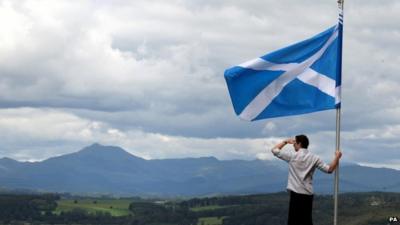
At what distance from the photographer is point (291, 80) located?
67.8 ft

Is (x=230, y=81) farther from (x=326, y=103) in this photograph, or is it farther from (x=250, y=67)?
(x=326, y=103)

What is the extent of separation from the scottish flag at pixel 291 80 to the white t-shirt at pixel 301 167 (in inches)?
71.4

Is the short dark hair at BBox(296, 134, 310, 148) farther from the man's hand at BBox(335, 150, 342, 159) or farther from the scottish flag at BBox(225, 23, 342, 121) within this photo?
the scottish flag at BBox(225, 23, 342, 121)

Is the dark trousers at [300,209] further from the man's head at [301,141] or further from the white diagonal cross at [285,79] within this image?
the white diagonal cross at [285,79]

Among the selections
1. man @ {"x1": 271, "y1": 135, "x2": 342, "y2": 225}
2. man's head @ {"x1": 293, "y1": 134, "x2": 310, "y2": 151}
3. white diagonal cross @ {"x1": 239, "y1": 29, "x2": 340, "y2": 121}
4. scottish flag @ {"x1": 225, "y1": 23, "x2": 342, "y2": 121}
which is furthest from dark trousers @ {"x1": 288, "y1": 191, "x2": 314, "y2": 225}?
white diagonal cross @ {"x1": 239, "y1": 29, "x2": 340, "y2": 121}

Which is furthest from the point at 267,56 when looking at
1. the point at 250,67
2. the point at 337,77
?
the point at 337,77

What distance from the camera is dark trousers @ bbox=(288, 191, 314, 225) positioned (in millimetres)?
18812

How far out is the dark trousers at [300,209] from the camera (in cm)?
1881

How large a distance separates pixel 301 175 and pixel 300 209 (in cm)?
80

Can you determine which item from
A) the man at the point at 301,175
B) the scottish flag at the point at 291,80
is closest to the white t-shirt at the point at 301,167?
the man at the point at 301,175

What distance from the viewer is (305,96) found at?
2041 cm

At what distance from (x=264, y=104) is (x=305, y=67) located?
1.35 meters

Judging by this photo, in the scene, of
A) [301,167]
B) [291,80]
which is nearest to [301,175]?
[301,167]

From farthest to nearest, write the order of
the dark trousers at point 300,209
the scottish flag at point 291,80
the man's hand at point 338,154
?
the scottish flag at point 291,80 → the dark trousers at point 300,209 → the man's hand at point 338,154
